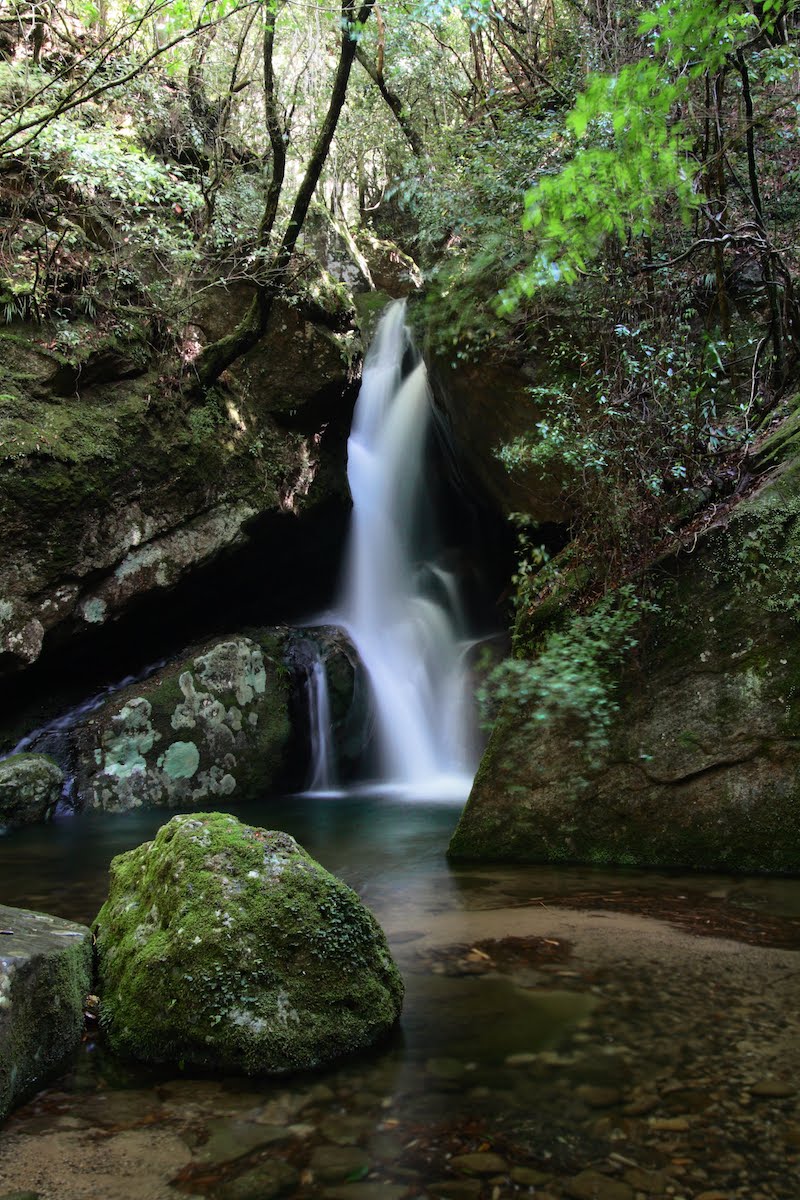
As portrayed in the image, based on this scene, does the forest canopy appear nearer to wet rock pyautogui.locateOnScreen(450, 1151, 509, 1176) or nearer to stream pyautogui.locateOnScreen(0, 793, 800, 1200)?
stream pyautogui.locateOnScreen(0, 793, 800, 1200)

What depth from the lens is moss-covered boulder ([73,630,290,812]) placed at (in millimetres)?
7898

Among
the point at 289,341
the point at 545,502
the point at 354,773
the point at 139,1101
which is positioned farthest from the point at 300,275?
the point at 139,1101

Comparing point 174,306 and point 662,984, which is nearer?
point 662,984

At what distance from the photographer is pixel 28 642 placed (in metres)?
7.25

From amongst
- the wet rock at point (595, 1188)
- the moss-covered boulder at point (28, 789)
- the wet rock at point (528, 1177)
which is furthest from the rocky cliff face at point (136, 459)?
the wet rock at point (595, 1188)

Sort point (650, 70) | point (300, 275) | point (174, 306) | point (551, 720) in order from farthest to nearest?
point (300, 275) → point (174, 306) → point (551, 720) → point (650, 70)

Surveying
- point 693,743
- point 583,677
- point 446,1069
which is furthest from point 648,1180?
point 583,677

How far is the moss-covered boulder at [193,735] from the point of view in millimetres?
7898

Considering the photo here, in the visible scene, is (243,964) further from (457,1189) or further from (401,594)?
(401,594)

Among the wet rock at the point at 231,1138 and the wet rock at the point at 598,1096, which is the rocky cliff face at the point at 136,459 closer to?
the wet rock at the point at 231,1138

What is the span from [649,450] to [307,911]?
4057mm

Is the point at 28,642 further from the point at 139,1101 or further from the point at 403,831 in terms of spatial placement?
the point at 139,1101

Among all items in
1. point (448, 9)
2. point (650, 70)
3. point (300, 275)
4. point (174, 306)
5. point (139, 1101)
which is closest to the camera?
point (139, 1101)

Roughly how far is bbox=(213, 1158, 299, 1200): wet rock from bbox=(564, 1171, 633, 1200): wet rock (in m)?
0.71
